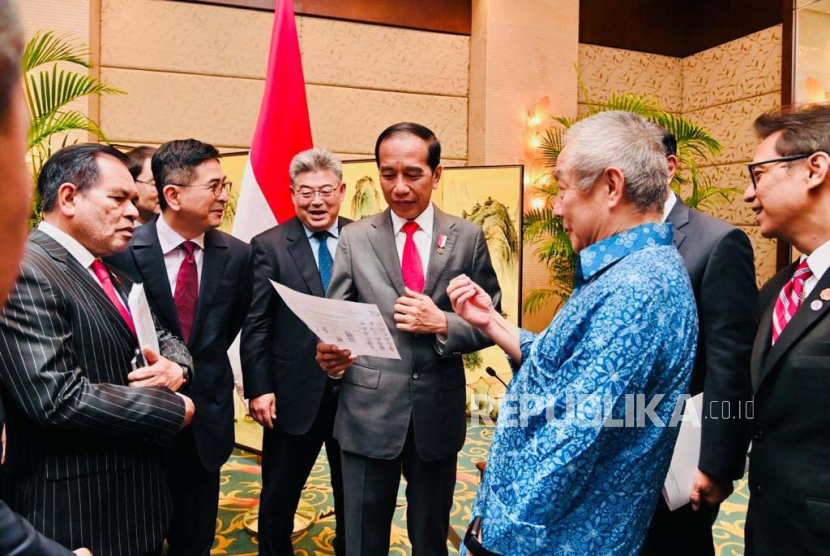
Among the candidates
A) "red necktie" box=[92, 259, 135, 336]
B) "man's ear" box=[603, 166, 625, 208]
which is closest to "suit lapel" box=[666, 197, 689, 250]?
"man's ear" box=[603, 166, 625, 208]

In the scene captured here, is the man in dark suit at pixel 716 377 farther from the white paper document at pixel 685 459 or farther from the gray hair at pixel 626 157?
the gray hair at pixel 626 157

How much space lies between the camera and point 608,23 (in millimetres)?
5402

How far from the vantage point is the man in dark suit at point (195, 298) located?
1.92 meters

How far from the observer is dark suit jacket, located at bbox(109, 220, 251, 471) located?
190 cm

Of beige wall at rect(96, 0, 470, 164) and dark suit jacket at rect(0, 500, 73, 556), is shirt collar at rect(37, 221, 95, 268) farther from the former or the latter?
beige wall at rect(96, 0, 470, 164)

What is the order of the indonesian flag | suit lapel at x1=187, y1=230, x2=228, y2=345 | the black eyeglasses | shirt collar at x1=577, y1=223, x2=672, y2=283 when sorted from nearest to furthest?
1. shirt collar at x1=577, y1=223, x2=672, y2=283
2. the black eyeglasses
3. suit lapel at x1=187, y1=230, x2=228, y2=345
4. the indonesian flag

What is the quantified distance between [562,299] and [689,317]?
151 inches

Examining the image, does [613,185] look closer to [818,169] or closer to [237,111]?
[818,169]

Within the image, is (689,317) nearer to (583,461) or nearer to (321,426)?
(583,461)

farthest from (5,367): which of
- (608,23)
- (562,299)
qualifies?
(608,23)

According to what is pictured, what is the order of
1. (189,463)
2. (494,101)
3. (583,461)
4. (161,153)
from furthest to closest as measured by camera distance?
(494,101), (161,153), (189,463), (583,461)

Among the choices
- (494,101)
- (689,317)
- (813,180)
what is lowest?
(689,317)

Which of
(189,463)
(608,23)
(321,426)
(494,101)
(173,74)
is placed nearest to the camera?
(189,463)

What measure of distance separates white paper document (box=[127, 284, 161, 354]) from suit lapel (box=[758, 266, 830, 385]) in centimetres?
148
